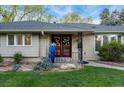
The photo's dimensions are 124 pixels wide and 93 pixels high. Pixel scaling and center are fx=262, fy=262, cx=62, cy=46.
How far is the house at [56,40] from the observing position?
19125mm

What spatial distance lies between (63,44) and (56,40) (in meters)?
0.67

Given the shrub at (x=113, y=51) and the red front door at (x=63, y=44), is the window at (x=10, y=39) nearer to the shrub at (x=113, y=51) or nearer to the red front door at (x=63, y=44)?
the red front door at (x=63, y=44)

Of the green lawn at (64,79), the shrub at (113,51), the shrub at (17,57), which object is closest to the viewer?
the green lawn at (64,79)

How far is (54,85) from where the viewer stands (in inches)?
435

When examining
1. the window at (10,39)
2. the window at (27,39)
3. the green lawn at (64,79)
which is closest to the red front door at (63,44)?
the window at (27,39)

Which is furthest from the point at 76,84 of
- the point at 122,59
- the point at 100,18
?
the point at 100,18

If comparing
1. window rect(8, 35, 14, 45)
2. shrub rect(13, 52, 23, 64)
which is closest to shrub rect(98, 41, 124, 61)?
shrub rect(13, 52, 23, 64)

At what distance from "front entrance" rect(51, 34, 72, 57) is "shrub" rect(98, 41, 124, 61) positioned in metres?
2.98

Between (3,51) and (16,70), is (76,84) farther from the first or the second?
(3,51)

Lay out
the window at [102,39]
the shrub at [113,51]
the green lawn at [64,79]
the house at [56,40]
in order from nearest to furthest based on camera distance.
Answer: the green lawn at [64,79] → the house at [56,40] → the shrub at [113,51] → the window at [102,39]

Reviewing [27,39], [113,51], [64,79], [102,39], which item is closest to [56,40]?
[27,39]

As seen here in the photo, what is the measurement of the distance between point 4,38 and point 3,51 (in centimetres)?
99

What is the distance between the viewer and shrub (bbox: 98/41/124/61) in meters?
19.8

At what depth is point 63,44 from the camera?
71.1ft
